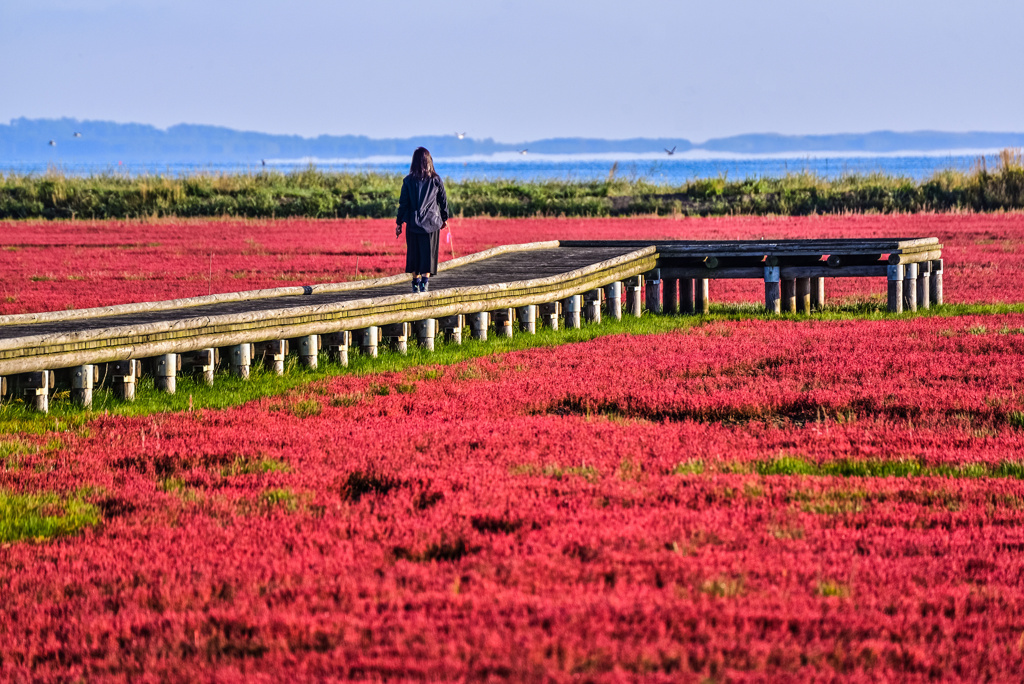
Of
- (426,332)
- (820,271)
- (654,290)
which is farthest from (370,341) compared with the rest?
(820,271)

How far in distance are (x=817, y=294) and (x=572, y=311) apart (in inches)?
227

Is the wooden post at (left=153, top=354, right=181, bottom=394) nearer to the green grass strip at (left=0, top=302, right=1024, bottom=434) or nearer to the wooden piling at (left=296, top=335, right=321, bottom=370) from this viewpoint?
the green grass strip at (left=0, top=302, right=1024, bottom=434)

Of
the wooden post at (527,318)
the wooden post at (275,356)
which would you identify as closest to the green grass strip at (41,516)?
the wooden post at (275,356)

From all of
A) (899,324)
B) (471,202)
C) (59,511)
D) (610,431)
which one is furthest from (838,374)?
(471,202)

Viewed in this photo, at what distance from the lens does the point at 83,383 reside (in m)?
11.1

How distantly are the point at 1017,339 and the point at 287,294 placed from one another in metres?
9.70

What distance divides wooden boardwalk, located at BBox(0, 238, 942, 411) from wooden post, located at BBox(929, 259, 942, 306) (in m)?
0.03

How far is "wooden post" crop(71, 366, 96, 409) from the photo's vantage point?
36.4 ft

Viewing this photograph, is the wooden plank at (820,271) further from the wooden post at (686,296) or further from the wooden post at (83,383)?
the wooden post at (83,383)

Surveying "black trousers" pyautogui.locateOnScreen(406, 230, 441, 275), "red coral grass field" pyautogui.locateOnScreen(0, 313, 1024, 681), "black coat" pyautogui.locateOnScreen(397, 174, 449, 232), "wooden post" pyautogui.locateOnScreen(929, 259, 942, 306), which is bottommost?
"red coral grass field" pyautogui.locateOnScreen(0, 313, 1024, 681)

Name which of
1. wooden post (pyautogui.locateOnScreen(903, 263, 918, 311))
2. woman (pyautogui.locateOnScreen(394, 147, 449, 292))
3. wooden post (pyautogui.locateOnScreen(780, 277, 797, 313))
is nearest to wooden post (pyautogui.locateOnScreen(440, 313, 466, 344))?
woman (pyautogui.locateOnScreen(394, 147, 449, 292))

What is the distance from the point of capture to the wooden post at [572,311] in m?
18.2

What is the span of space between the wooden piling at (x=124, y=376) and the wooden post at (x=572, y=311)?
8.03 meters

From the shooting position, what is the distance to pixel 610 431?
970 centimetres
